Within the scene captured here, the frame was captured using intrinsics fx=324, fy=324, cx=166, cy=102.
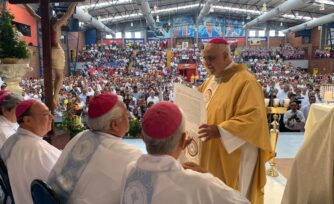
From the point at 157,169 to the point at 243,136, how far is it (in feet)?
3.58

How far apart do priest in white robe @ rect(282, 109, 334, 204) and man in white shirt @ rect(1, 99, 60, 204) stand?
1329 millimetres

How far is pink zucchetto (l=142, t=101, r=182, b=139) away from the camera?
1.17 metres

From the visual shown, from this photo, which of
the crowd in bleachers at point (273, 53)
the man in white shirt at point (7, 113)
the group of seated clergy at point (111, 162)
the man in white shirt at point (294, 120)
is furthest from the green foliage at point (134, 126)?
the crowd in bleachers at point (273, 53)

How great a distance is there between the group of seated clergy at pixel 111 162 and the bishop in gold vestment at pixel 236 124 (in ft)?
2.73

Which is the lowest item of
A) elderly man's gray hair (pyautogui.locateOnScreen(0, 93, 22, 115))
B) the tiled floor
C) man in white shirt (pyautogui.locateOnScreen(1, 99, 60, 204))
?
the tiled floor

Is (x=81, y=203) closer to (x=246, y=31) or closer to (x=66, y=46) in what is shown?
(x=66, y=46)

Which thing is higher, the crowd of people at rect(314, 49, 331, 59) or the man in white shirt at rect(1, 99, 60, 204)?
the crowd of people at rect(314, 49, 331, 59)

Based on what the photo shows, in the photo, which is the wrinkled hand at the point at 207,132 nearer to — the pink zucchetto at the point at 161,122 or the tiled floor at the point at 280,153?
the pink zucchetto at the point at 161,122

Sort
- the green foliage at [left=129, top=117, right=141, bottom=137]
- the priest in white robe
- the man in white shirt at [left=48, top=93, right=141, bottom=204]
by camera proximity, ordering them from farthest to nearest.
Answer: the green foliage at [left=129, top=117, right=141, bottom=137]
the man in white shirt at [left=48, top=93, right=141, bottom=204]
the priest in white robe

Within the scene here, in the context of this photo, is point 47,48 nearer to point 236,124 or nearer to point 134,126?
point 236,124

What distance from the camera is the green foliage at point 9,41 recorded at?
11.8ft

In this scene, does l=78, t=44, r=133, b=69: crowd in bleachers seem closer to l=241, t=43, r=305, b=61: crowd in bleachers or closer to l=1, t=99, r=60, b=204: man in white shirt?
l=241, t=43, r=305, b=61: crowd in bleachers

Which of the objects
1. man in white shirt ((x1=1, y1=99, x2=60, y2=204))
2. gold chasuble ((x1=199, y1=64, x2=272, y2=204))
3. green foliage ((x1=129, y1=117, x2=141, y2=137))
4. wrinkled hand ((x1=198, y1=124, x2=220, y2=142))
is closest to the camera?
man in white shirt ((x1=1, y1=99, x2=60, y2=204))

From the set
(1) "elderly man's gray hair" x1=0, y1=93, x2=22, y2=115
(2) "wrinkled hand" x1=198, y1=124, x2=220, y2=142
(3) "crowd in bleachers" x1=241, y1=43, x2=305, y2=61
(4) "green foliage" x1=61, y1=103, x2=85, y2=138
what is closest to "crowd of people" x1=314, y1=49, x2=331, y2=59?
(3) "crowd in bleachers" x1=241, y1=43, x2=305, y2=61
